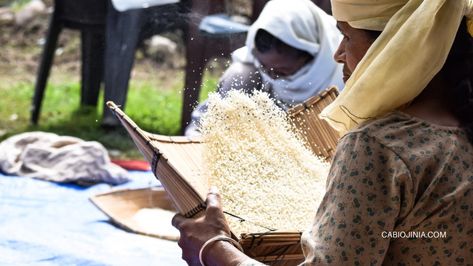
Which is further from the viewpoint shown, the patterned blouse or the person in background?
the person in background

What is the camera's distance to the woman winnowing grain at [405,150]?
155 cm

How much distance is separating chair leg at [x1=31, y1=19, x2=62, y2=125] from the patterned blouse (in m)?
5.02

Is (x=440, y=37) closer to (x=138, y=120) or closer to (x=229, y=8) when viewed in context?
(x=229, y=8)

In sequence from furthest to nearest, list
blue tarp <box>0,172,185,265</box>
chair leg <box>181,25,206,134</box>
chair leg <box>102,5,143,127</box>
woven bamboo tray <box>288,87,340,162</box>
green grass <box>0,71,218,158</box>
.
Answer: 1. green grass <box>0,71,218,158</box>
2. chair leg <box>102,5,143,127</box>
3. chair leg <box>181,25,206,134</box>
4. blue tarp <box>0,172,185,265</box>
5. woven bamboo tray <box>288,87,340,162</box>

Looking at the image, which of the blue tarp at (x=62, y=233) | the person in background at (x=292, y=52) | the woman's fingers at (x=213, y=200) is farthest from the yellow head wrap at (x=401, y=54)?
the person in background at (x=292, y=52)

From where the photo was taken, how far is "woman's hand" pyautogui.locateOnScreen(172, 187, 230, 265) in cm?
183

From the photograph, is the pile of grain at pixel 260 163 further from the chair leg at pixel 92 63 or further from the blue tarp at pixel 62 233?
the chair leg at pixel 92 63

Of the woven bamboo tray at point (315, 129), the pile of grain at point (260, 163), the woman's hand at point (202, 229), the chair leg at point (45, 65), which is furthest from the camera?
the chair leg at point (45, 65)

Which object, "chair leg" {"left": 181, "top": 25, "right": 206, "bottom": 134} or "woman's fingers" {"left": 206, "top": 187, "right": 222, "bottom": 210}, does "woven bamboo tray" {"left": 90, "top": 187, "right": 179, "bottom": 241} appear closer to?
"chair leg" {"left": 181, "top": 25, "right": 206, "bottom": 134}

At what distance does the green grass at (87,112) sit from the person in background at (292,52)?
72.9 inches

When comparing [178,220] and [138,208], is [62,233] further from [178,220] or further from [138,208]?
[178,220]

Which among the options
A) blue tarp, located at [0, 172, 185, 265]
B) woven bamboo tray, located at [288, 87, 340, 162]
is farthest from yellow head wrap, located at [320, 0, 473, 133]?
blue tarp, located at [0, 172, 185, 265]

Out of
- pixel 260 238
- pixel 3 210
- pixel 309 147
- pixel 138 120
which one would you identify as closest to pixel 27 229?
pixel 3 210

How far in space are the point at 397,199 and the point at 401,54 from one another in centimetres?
26
